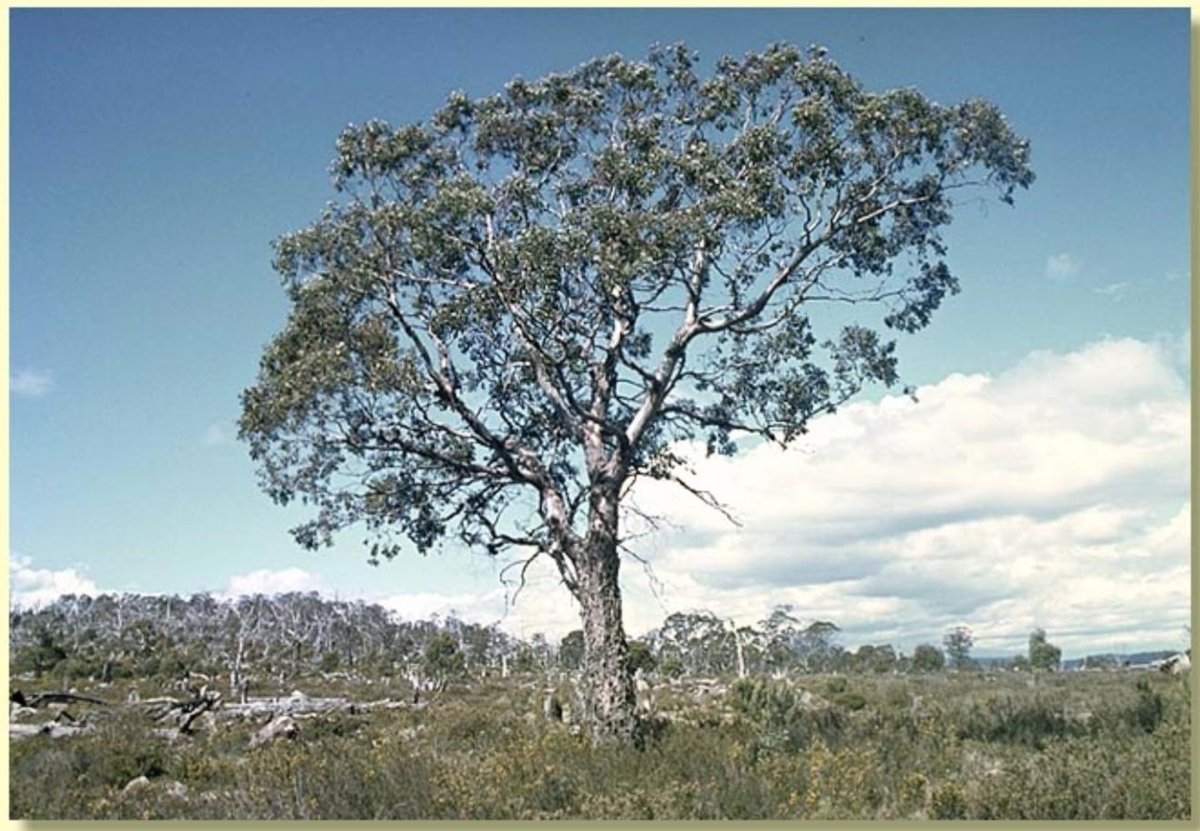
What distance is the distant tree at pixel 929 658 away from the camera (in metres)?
44.2

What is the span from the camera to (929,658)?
147ft

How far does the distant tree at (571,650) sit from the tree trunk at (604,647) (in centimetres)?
64

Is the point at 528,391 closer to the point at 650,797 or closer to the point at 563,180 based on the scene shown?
the point at 563,180

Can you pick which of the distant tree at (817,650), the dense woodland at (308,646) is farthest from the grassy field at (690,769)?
the distant tree at (817,650)

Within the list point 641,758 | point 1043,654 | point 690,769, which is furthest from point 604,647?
point 1043,654

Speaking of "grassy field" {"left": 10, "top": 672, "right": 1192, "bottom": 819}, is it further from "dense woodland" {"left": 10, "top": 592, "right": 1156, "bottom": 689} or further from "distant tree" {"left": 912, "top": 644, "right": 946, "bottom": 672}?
"distant tree" {"left": 912, "top": 644, "right": 946, "bottom": 672}

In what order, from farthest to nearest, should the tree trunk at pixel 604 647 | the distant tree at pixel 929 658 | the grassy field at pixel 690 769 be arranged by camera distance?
the distant tree at pixel 929 658 < the tree trunk at pixel 604 647 < the grassy field at pixel 690 769

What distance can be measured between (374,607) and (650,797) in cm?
4879

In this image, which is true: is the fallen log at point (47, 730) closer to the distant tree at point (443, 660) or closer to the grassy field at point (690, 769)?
the grassy field at point (690, 769)

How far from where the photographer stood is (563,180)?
15.5m

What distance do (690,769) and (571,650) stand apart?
6274mm

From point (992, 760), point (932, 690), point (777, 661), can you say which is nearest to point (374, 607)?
point (777, 661)

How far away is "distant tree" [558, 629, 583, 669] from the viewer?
15.8 meters

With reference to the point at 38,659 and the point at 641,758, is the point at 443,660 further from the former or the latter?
the point at 641,758
